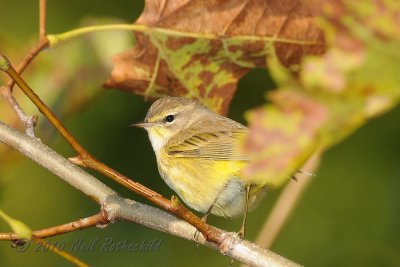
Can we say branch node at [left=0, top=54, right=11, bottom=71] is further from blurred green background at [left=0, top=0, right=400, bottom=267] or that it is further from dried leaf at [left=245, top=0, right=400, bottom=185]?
blurred green background at [left=0, top=0, right=400, bottom=267]

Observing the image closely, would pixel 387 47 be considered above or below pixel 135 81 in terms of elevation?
below

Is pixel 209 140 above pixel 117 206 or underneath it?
above

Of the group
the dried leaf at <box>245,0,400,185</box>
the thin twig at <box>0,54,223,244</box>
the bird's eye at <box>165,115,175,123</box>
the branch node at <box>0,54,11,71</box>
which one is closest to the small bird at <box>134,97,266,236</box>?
the bird's eye at <box>165,115,175,123</box>

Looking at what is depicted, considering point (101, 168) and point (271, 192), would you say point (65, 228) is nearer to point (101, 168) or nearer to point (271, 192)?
point (101, 168)

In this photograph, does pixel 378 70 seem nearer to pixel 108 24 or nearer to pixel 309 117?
pixel 309 117

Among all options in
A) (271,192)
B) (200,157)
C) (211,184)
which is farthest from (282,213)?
(271,192)

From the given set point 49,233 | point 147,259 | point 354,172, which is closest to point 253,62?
point 49,233
